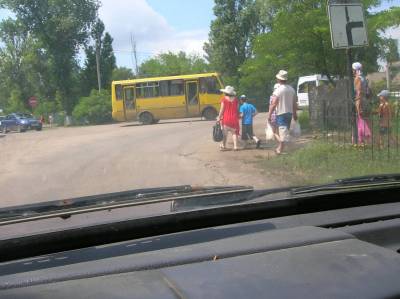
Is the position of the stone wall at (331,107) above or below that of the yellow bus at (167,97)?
below

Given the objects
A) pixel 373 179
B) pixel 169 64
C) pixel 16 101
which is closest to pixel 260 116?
pixel 373 179

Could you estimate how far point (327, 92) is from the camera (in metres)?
16.8

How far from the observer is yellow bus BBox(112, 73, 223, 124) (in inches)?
1273

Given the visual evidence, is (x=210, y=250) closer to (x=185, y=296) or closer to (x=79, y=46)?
(x=185, y=296)

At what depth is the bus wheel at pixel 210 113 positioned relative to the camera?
32.5 m

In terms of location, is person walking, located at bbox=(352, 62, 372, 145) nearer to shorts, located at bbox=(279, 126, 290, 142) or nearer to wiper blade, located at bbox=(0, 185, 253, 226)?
shorts, located at bbox=(279, 126, 290, 142)

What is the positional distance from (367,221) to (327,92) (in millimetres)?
14270

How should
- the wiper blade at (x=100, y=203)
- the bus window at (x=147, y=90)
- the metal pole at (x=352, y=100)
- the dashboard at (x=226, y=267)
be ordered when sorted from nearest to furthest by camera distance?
1. the dashboard at (x=226, y=267)
2. the wiper blade at (x=100, y=203)
3. the metal pole at (x=352, y=100)
4. the bus window at (x=147, y=90)

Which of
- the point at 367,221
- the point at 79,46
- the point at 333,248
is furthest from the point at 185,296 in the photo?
the point at 79,46

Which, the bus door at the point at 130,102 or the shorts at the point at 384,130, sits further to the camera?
the bus door at the point at 130,102

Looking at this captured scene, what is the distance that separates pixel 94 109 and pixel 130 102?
800 cm

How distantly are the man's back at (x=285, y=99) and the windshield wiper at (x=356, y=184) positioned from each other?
8558mm

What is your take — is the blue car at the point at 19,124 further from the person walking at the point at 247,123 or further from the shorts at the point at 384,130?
the shorts at the point at 384,130

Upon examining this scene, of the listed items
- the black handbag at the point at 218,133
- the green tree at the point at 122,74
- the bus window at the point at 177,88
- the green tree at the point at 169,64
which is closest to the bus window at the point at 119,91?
the bus window at the point at 177,88
